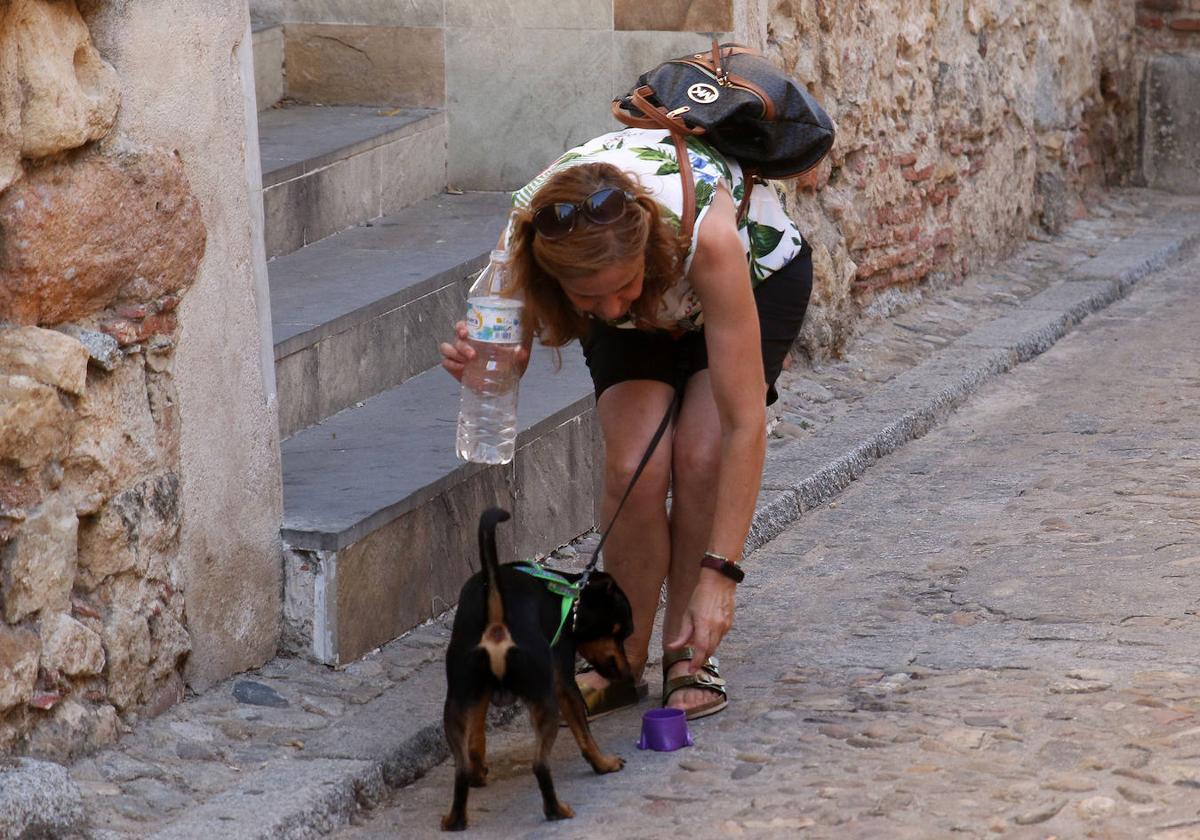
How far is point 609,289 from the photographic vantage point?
10.8 feet

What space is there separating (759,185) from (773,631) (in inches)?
46.4

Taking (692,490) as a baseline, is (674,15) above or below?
above

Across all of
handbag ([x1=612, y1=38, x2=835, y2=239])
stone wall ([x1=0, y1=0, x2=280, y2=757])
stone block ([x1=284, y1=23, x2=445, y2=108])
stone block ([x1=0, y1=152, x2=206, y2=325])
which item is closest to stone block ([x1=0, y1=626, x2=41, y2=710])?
stone wall ([x1=0, y1=0, x2=280, y2=757])

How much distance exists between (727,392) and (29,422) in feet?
4.21

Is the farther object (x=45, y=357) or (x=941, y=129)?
(x=941, y=129)

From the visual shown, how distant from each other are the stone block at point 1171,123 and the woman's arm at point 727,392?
7912 mm

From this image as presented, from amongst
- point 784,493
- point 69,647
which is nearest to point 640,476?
point 69,647

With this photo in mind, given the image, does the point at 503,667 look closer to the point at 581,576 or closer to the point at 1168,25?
the point at 581,576

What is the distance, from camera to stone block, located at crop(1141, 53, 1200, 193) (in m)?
10.7

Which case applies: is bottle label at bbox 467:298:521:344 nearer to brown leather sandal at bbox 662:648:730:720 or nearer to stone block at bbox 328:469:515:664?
stone block at bbox 328:469:515:664

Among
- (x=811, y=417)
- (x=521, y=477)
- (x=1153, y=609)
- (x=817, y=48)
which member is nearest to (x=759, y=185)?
(x=521, y=477)

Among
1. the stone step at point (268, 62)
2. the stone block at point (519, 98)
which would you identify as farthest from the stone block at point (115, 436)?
the stone step at point (268, 62)

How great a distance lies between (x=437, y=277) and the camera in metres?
5.15

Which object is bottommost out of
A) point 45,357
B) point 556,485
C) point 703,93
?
point 556,485
